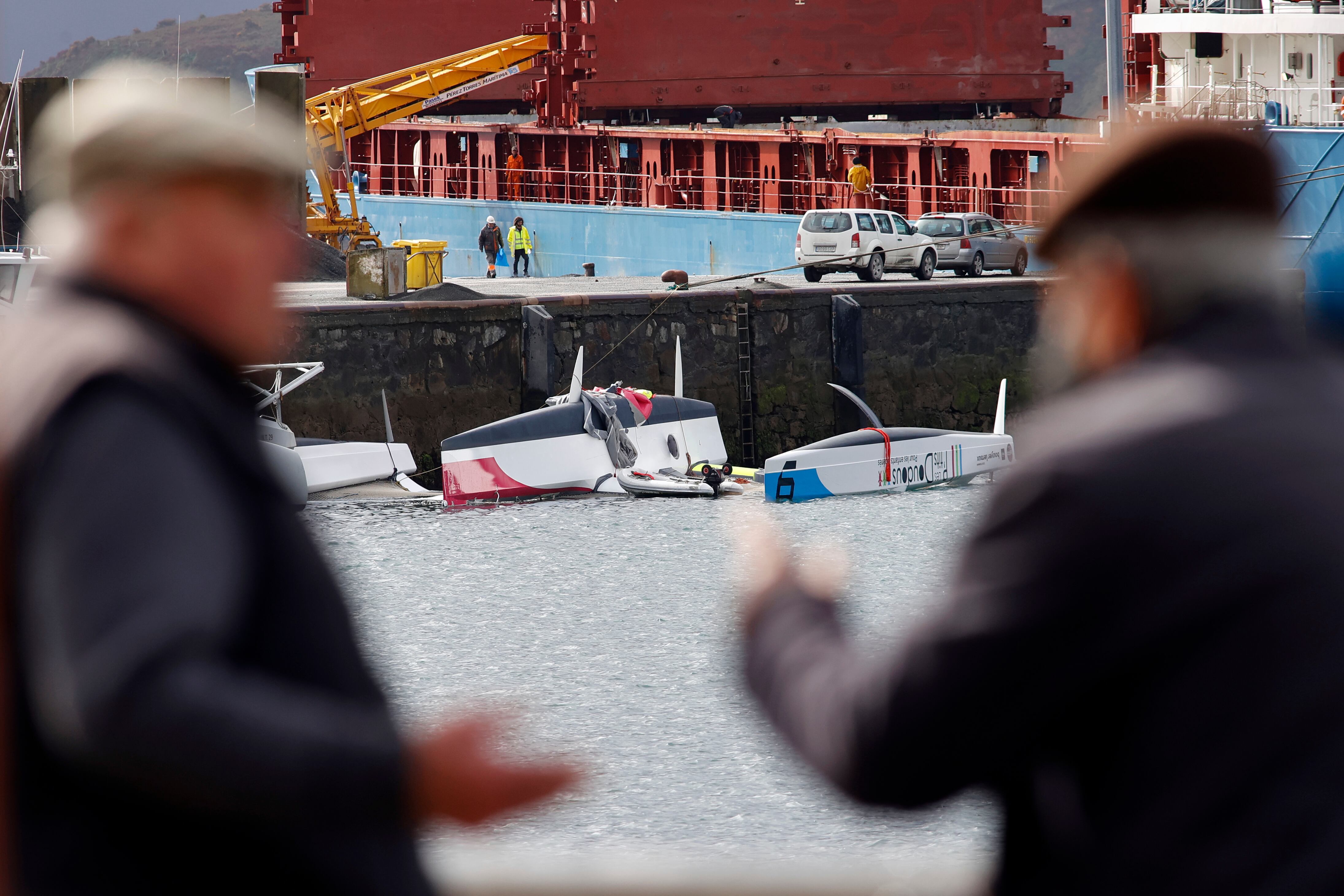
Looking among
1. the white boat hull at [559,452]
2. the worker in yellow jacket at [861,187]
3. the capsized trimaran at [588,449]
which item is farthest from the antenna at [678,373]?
the worker in yellow jacket at [861,187]

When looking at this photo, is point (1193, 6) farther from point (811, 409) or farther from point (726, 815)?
point (726, 815)

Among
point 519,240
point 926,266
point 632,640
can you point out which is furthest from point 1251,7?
point 632,640

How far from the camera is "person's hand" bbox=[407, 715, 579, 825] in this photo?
154 cm

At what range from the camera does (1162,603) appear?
1.45 meters

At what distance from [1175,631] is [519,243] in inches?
1584

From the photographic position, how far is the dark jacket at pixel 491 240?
4175 centimetres

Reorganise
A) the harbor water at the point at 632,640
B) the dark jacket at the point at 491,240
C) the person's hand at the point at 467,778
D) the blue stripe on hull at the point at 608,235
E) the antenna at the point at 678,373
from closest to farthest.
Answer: the person's hand at the point at 467,778 → the harbor water at the point at 632,640 → the antenna at the point at 678,373 → the blue stripe on hull at the point at 608,235 → the dark jacket at the point at 491,240

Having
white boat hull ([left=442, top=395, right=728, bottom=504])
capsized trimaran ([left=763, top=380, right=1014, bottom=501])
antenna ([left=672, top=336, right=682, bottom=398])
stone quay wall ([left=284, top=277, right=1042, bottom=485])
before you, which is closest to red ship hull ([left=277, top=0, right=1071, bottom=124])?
stone quay wall ([left=284, top=277, right=1042, bottom=485])

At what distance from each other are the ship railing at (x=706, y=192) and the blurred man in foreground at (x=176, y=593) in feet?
94.9

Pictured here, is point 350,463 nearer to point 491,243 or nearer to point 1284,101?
point 1284,101

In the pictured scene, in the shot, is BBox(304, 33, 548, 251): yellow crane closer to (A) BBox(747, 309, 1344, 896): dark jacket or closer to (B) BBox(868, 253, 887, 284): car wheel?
(B) BBox(868, 253, 887, 284): car wheel

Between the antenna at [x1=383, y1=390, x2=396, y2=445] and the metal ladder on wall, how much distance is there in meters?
5.49

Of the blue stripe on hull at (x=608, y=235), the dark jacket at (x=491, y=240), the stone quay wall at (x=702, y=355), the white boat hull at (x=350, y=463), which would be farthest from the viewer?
the dark jacket at (x=491, y=240)

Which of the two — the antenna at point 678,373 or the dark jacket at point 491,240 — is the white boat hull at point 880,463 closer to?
the antenna at point 678,373
